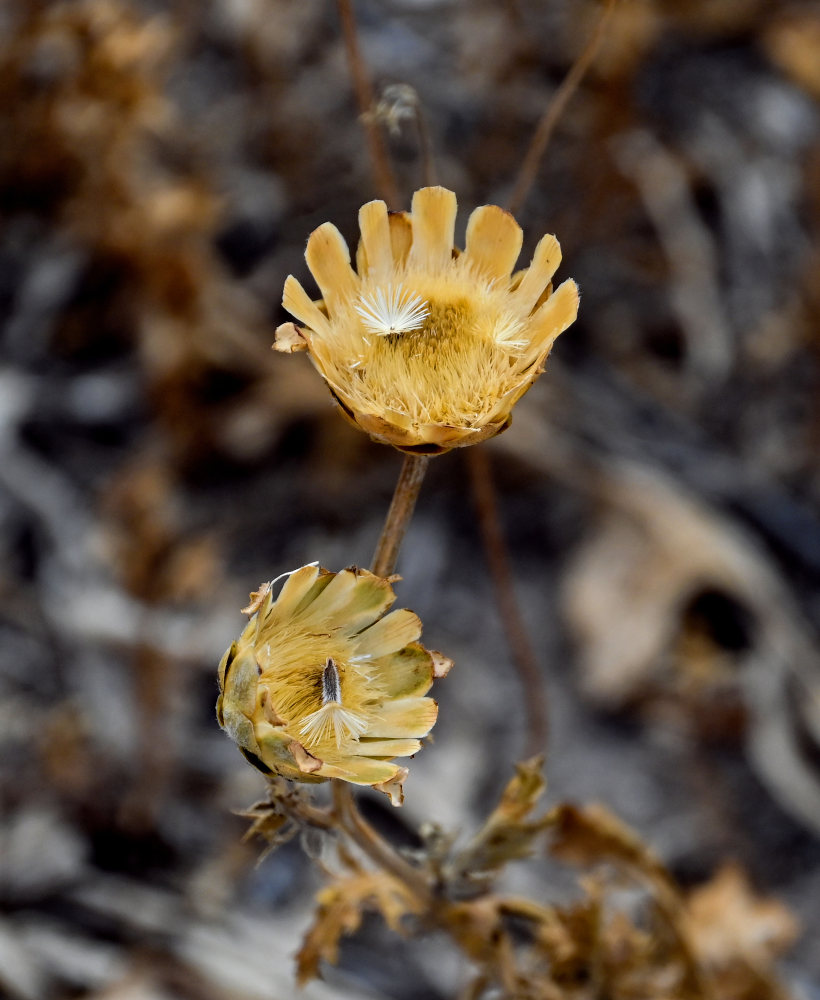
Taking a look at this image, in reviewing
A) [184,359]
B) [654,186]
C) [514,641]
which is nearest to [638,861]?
[514,641]

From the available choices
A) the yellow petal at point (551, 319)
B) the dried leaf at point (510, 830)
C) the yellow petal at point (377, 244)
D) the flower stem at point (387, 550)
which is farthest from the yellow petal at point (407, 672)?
the yellow petal at point (377, 244)

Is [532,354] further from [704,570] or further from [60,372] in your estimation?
[60,372]

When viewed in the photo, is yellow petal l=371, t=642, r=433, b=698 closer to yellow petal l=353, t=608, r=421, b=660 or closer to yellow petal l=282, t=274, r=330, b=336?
yellow petal l=353, t=608, r=421, b=660

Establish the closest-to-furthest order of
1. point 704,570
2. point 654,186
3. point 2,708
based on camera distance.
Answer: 1. point 2,708
2. point 704,570
3. point 654,186

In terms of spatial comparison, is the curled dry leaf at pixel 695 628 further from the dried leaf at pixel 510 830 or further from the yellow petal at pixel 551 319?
the yellow petal at pixel 551 319

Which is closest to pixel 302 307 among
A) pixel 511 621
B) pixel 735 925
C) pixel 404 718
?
pixel 404 718

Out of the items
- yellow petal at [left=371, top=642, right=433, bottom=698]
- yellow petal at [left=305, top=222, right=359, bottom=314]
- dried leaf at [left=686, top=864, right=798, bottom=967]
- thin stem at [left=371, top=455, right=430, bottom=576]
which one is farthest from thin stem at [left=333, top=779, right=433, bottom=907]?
dried leaf at [left=686, top=864, right=798, bottom=967]
